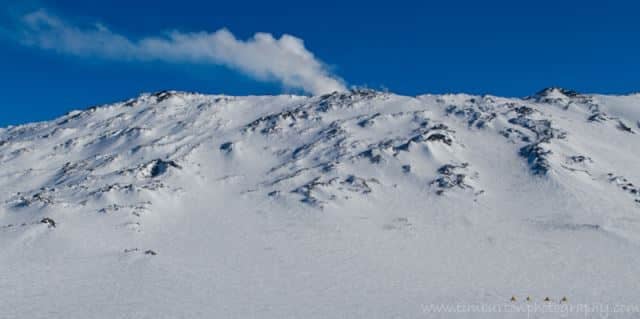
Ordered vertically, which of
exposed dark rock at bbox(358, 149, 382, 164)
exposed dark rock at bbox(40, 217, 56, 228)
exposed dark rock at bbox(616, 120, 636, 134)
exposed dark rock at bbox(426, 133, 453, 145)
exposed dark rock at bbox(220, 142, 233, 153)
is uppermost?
exposed dark rock at bbox(616, 120, 636, 134)

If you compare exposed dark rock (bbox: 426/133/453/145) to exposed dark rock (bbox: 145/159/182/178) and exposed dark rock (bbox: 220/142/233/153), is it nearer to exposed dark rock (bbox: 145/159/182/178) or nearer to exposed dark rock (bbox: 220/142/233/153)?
exposed dark rock (bbox: 220/142/233/153)

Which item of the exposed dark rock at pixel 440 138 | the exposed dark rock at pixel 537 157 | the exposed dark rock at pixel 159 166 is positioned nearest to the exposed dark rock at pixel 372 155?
the exposed dark rock at pixel 440 138

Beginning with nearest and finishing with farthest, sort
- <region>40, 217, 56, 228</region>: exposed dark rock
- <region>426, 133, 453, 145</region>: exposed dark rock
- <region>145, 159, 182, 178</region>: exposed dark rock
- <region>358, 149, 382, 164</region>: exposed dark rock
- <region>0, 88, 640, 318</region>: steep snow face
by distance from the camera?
<region>0, 88, 640, 318</region>: steep snow face, <region>40, 217, 56, 228</region>: exposed dark rock, <region>358, 149, 382, 164</region>: exposed dark rock, <region>145, 159, 182, 178</region>: exposed dark rock, <region>426, 133, 453, 145</region>: exposed dark rock

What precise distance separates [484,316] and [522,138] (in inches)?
2670

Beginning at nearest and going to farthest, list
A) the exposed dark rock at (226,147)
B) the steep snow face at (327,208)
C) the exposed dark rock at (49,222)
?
the steep snow face at (327,208)
the exposed dark rock at (49,222)
the exposed dark rock at (226,147)

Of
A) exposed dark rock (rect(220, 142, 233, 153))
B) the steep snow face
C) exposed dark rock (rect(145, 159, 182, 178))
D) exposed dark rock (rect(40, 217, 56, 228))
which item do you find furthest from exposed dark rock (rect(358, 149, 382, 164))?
exposed dark rock (rect(40, 217, 56, 228))

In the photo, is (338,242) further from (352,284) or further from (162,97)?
(162,97)

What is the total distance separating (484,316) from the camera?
46.8 metres

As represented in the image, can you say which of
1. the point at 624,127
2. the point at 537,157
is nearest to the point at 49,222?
the point at 537,157

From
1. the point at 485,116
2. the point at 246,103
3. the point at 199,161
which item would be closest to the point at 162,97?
the point at 246,103

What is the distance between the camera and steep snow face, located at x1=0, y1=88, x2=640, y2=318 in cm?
5603

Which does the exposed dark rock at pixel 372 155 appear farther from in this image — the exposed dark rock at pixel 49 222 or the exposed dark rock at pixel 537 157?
the exposed dark rock at pixel 49 222

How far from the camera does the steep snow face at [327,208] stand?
56.0m

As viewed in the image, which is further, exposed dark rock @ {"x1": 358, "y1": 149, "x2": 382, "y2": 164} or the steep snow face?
exposed dark rock @ {"x1": 358, "y1": 149, "x2": 382, "y2": 164}
